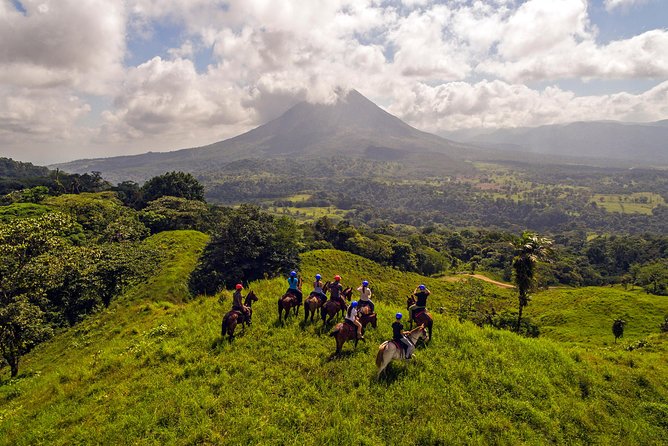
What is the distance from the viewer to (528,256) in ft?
106

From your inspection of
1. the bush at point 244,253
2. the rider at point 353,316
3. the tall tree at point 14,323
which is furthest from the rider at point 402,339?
the bush at point 244,253

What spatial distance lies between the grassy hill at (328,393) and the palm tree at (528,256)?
16491mm

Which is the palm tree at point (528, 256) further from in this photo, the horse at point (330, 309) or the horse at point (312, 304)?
the horse at point (312, 304)

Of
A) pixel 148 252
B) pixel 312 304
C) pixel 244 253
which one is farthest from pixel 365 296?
pixel 148 252

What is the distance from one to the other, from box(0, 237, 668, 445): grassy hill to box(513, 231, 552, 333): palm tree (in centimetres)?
1649

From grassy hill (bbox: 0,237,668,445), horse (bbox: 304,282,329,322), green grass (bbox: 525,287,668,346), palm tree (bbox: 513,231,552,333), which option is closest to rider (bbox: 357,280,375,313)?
grassy hill (bbox: 0,237,668,445)

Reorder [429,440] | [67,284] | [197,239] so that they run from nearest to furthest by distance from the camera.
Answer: [429,440]
[67,284]
[197,239]

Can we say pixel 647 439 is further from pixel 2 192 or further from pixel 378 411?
pixel 2 192

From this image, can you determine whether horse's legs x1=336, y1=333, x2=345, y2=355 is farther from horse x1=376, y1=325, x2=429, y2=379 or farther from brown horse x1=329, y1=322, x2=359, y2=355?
horse x1=376, y1=325, x2=429, y2=379

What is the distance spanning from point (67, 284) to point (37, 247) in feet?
49.1

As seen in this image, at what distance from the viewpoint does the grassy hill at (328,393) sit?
11133mm

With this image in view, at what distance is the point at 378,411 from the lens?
1171 centimetres

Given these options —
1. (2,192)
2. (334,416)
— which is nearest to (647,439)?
(334,416)

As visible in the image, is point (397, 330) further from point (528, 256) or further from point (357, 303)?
point (528, 256)
